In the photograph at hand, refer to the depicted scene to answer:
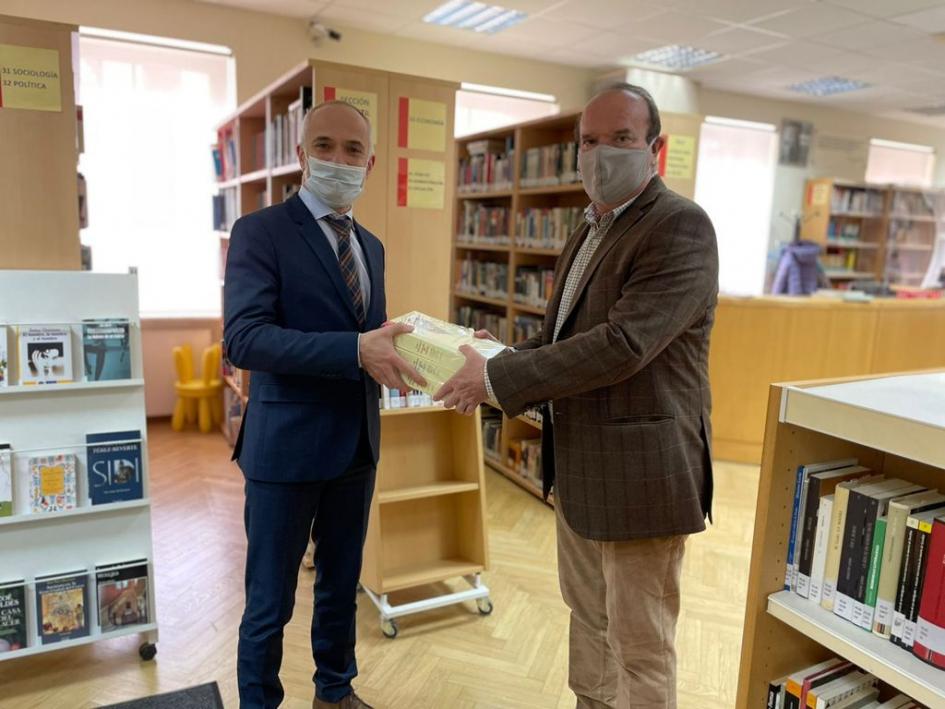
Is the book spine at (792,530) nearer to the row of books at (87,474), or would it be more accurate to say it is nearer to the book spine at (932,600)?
the book spine at (932,600)

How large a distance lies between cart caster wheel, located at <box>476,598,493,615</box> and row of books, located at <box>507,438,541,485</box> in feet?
4.32

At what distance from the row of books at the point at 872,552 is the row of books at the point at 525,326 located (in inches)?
124

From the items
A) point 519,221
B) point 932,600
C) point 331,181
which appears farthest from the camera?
point 519,221

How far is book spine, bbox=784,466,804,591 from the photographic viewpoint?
1.40 metres

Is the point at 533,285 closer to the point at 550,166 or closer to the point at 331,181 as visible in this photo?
the point at 550,166

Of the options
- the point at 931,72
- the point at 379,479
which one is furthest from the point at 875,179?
the point at 379,479

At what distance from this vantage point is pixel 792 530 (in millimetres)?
1411

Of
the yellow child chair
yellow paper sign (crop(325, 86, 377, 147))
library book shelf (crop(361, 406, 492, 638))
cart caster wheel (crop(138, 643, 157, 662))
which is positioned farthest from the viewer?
the yellow child chair

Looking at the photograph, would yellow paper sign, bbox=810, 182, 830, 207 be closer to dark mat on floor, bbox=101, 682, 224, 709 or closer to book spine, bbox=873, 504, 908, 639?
book spine, bbox=873, 504, 908, 639

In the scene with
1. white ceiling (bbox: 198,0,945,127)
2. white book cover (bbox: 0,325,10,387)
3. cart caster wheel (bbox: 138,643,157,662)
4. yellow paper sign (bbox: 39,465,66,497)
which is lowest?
cart caster wheel (bbox: 138,643,157,662)

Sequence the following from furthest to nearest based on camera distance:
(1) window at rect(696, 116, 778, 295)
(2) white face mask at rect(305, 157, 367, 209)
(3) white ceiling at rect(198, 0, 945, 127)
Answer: (1) window at rect(696, 116, 778, 295)
(3) white ceiling at rect(198, 0, 945, 127)
(2) white face mask at rect(305, 157, 367, 209)

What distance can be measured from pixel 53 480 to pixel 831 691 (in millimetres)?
2300

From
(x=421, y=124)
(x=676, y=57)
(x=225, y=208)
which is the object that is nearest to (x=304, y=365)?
(x=421, y=124)

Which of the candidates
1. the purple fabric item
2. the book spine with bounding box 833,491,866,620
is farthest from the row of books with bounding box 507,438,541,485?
the purple fabric item
